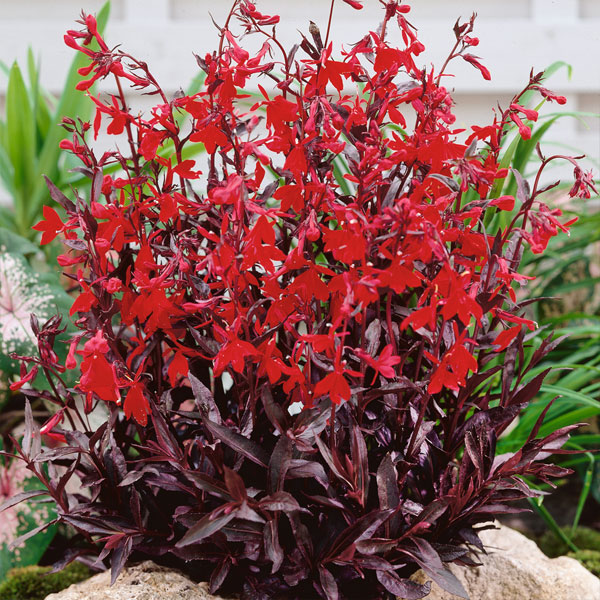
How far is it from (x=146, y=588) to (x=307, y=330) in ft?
0.92

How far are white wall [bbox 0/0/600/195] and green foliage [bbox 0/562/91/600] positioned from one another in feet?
3.78

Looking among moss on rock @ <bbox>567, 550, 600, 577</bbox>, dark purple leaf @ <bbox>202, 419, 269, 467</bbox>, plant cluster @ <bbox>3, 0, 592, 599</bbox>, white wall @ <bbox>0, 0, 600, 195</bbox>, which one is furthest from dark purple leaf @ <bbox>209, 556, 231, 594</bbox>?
white wall @ <bbox>0, 0, 600, 195</bbox>

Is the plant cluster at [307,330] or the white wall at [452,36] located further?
the white wall at [452,36]

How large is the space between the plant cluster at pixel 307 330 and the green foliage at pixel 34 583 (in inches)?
12.4

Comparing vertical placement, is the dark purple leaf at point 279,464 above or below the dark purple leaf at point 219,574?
above

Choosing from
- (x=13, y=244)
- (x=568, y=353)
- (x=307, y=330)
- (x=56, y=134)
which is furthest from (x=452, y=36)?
(x=307, y=330)

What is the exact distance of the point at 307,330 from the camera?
58 centimetres

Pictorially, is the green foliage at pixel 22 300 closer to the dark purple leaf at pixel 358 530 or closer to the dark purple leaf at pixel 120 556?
the dark purple leaf at pixel 120 556

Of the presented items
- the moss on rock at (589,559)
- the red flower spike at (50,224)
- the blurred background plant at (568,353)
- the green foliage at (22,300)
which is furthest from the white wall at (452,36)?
the red flower spike at (50,224)

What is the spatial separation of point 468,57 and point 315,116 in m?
0.16

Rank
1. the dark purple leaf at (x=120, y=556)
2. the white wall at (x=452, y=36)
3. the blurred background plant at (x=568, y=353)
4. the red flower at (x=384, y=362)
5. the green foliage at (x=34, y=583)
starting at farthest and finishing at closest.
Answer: the white wall at (x=452, y=36) → the blurred background plant at (x=568, y=353) → the green foliage at (x=34, y=583) → the dark purple leaf at (x=120, y=556) → the red flower at (x=384, y=362)

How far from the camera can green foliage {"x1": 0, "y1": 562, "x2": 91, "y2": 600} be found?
89 centimetres

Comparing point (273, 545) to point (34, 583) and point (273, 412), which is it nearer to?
point (273, 412)

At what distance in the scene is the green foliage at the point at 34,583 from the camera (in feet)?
2.90
